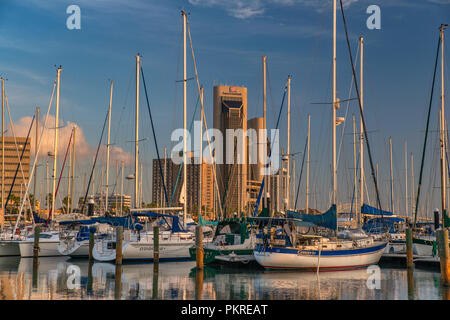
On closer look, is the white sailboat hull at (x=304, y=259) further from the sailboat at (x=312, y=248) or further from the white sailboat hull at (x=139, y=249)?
the white sailboat hull at (x=139, y=249)

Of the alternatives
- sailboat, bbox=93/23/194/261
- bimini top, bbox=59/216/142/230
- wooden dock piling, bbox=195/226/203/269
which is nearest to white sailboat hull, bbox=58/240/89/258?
bimini top, bbox=59/216/142/230

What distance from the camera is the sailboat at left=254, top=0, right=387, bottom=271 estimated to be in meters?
33.1

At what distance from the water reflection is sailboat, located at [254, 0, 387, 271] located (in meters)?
0.71

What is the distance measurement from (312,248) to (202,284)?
8.73 metres

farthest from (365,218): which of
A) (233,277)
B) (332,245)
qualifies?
(233,277)

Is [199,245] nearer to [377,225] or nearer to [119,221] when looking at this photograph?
[119,221]

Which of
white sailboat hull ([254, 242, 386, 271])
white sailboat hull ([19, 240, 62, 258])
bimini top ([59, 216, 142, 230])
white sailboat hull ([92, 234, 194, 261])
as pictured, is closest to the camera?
white sailboat hull ([254, 242, 386, 271])

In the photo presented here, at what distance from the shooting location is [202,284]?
28219 millimetres

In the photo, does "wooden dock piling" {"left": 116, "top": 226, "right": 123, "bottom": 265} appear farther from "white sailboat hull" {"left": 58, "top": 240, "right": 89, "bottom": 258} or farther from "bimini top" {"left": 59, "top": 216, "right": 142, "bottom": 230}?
"white sailboat hull" {"left": 58, "top": 240, "right": 89, "bottom": 258}

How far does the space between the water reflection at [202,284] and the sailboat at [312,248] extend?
2.32 ft

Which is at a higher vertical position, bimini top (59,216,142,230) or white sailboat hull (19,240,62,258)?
bimini top (59,216,142,230)

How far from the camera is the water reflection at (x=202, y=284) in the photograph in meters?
24.4

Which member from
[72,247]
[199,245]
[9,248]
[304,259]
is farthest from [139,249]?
[9,248]
